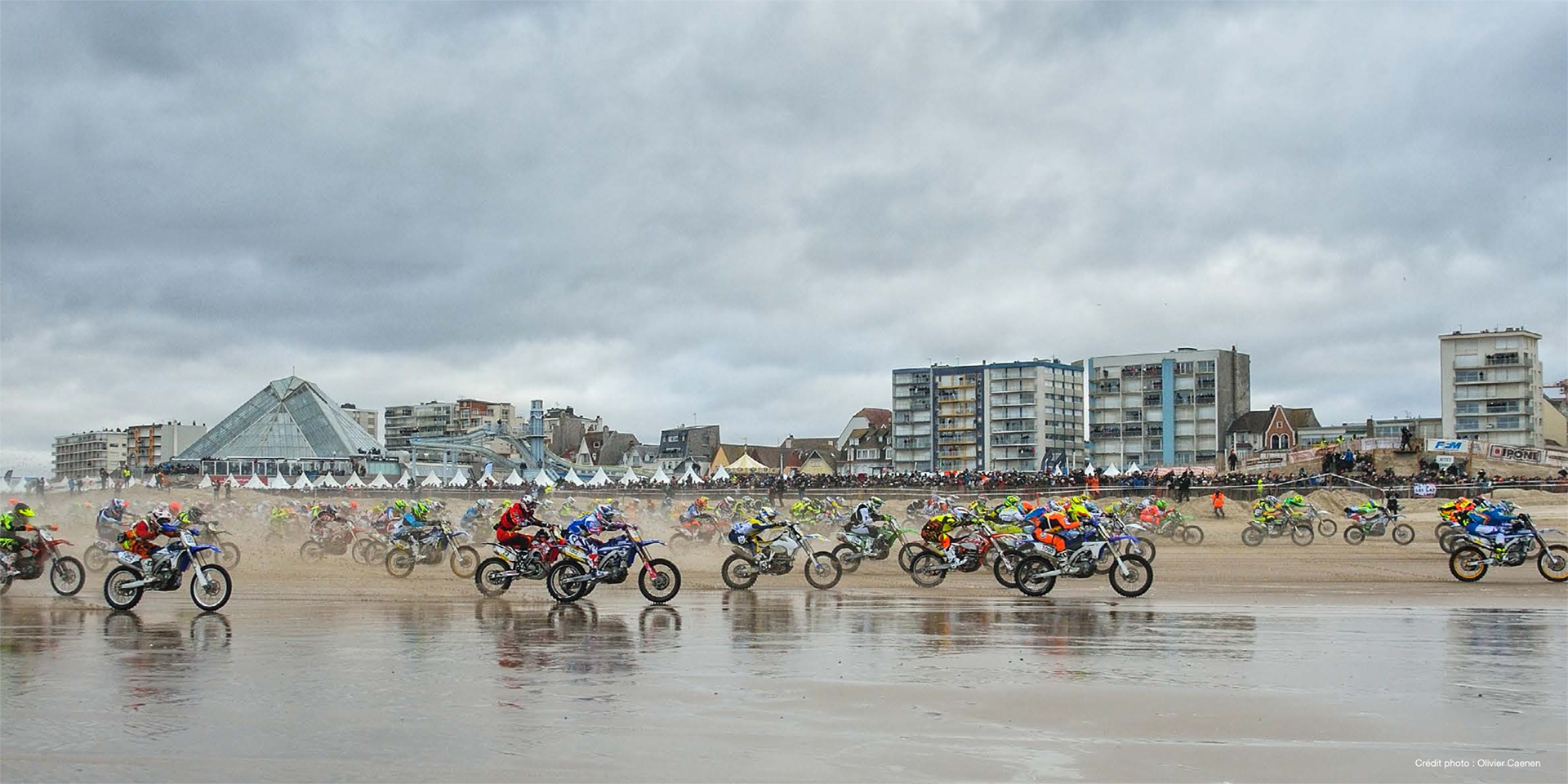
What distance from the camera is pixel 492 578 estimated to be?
1838 centimetres

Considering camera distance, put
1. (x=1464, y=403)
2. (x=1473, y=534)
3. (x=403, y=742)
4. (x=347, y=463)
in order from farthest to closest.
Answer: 1. (x=347, y=463)
2. (x=1464, y=403)
3. (x=1473, y=534)
4. (x=403, y=742)

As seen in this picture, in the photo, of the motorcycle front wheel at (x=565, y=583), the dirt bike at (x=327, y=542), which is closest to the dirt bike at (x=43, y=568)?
the motorcycle front wheel at (x=565, y=583)

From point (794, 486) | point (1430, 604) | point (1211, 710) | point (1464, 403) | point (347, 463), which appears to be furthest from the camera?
point (347, 463)

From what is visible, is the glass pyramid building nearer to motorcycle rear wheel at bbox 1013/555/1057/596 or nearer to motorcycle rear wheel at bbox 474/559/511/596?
motorcycle rear wheel at bbox 474/559/511/596

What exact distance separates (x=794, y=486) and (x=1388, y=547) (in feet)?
123

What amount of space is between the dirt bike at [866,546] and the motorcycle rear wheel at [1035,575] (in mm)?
3622

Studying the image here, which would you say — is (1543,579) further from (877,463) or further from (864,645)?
(877,463)

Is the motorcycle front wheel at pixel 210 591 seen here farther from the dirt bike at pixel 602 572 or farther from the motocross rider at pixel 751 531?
the motocross rider at pixel 751 531

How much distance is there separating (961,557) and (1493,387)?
100523 millimetres

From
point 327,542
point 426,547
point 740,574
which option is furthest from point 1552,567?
point 327,542

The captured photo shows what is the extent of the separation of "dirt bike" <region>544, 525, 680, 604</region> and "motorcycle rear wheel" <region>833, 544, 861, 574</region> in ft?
16.6

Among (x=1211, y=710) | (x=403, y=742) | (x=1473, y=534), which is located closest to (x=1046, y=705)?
(x=1211, y=710)

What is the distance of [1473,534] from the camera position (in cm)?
2094

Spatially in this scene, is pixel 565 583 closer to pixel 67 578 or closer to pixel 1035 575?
pixel 1035 575
